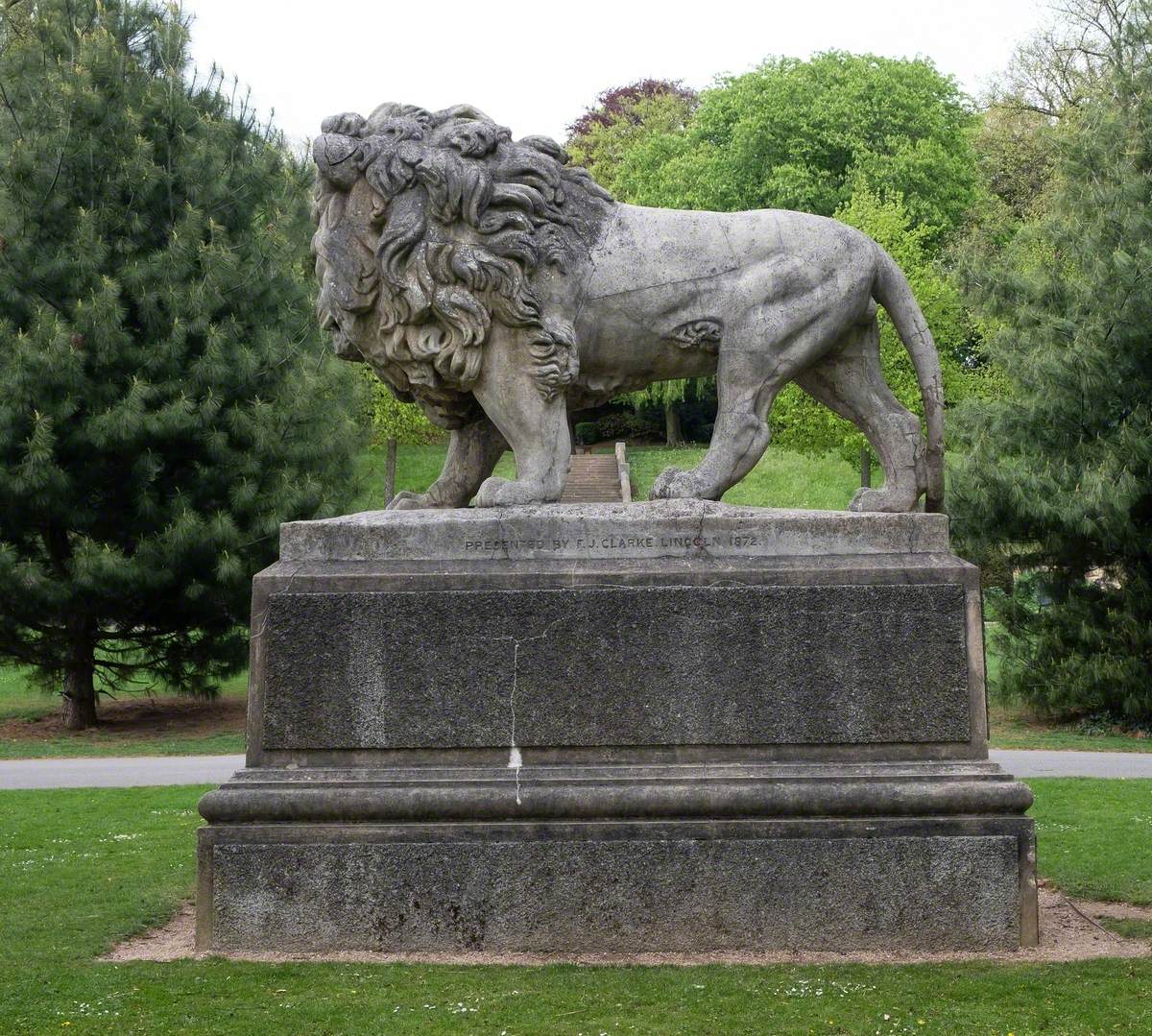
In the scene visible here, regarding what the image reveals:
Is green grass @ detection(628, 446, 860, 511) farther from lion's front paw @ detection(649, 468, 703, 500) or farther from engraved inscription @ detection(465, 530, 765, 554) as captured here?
engraved inscription @ detection(465, 530, 765, 554)

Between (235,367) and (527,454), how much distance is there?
10.3 m

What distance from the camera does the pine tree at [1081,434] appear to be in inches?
636

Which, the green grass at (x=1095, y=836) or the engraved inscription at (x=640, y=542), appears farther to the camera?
the green grass at (x=1095, y=836)

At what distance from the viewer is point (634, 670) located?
258 inches

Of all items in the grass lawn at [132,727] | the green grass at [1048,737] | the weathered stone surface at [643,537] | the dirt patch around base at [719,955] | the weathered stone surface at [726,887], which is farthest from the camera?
the grass lawn at [132,727]

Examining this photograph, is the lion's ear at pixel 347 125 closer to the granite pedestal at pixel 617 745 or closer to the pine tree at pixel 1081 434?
the granite pedestal at pixel 617 745

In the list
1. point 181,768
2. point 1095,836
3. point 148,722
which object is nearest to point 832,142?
point 148,722

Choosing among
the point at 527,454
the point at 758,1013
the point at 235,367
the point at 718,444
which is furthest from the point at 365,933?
the point at 235,367

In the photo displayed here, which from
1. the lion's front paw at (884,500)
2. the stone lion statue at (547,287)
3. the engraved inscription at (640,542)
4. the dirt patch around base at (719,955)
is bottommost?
the dirt patch around base at (719,955)

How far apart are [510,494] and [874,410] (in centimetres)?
183

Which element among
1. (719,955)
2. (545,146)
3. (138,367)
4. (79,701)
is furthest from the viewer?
(79,701)

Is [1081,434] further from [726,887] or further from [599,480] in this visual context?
[599,480]

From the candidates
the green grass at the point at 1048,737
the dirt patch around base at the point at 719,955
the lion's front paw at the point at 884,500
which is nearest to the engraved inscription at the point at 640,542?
the lion's front paw at the point at 884,500

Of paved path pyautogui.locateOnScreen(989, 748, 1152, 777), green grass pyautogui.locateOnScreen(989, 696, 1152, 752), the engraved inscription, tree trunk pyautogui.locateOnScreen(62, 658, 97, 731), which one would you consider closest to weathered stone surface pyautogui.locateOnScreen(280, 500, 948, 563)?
the engraved inscription
